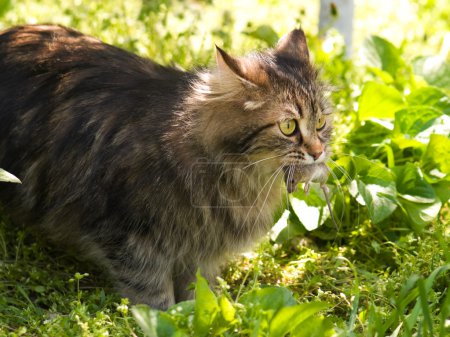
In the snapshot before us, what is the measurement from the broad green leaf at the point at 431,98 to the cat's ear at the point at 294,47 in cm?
105

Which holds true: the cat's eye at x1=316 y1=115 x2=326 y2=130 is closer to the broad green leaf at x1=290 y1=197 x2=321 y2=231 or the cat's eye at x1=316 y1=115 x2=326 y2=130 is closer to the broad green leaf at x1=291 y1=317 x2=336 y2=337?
the broad green leaf at x1=290 y1=197 x2=321 y2=231

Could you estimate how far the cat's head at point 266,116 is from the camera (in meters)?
3.06

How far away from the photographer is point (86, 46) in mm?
3717

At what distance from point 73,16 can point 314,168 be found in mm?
2753

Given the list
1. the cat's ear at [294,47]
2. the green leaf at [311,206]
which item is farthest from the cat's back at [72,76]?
→ the green leaf at [311,206]

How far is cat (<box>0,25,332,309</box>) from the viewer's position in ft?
10.2

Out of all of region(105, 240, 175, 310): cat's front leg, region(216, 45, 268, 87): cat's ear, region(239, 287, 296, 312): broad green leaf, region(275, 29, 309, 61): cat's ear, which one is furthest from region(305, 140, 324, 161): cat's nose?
region(105, 240, 175, 310): cat's front leg

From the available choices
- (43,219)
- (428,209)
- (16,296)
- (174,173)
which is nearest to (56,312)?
(16,296)

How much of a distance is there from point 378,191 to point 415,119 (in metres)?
0.58

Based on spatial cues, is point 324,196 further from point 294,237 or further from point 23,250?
point 23,250

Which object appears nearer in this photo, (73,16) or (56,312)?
(56,312)

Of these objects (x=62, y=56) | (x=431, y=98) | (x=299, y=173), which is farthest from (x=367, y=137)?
(x=62, y=56)

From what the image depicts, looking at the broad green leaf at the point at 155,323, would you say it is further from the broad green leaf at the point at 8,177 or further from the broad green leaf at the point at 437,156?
the broad green leaf at the point at 437,156

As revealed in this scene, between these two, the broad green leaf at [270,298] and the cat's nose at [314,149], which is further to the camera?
the cat's nose at [314,149]
